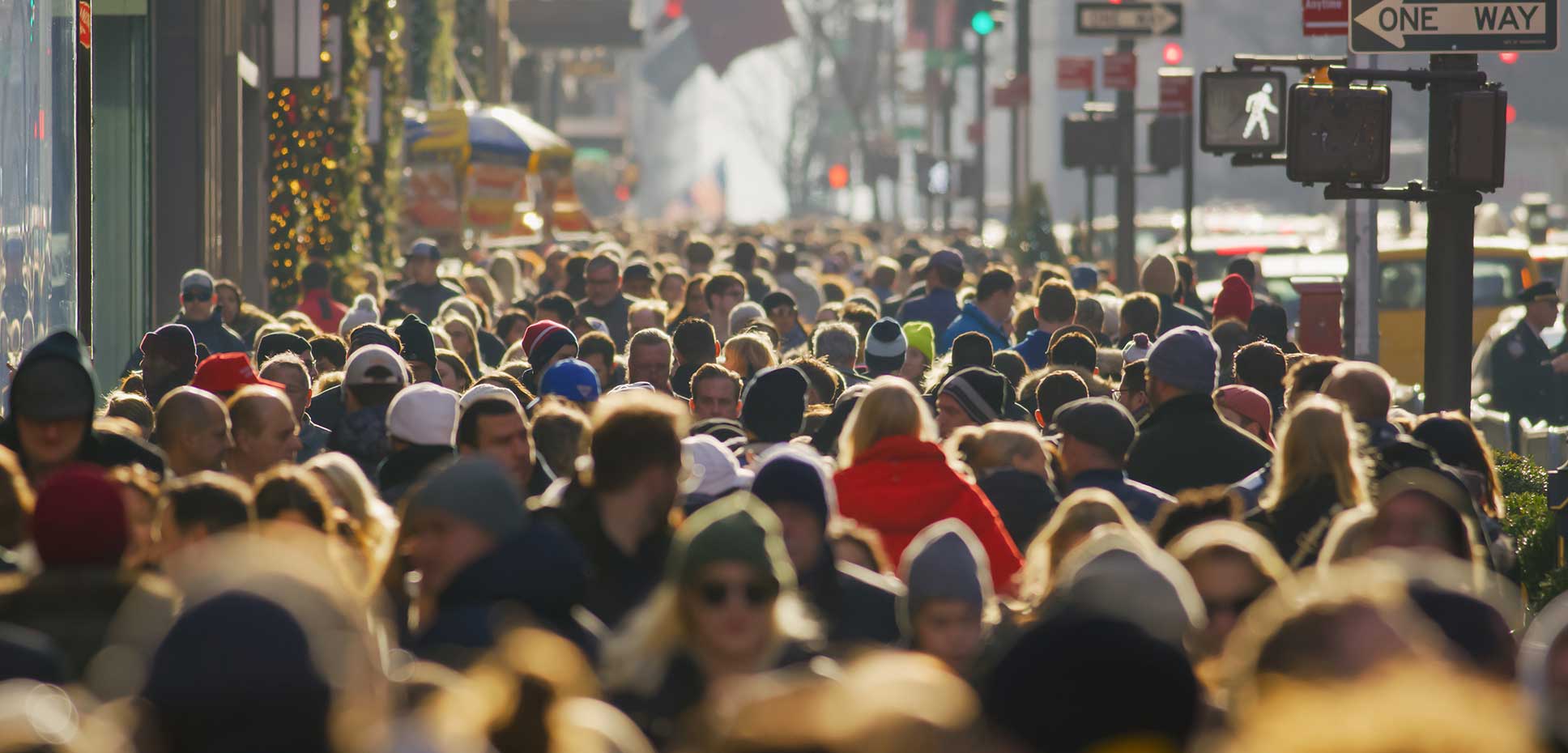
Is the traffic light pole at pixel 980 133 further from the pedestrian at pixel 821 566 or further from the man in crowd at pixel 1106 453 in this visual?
the pedestrian at pixel 821 566

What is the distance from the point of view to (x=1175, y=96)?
24.6m

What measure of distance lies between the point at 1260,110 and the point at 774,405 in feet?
18.9

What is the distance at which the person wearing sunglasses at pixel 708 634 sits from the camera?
508cm

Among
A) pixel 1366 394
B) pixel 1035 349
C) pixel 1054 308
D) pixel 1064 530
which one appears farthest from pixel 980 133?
pixel 1064 530

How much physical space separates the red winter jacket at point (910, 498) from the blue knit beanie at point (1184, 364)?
164cm

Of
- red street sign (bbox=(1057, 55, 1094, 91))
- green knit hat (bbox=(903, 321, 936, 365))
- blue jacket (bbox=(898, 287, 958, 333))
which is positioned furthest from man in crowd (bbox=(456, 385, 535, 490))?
red street sign (bbox=(1057, 55, 1094, 91))

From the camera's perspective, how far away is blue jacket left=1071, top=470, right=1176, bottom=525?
26.5 ft

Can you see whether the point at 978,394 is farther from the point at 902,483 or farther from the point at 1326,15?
the point at 1326,15

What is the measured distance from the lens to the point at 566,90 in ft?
295

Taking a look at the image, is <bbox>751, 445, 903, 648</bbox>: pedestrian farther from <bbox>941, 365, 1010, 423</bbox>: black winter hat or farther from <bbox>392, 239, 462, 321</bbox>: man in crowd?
<bbox>392, 239, 462, 321</bbox>: man in crowd

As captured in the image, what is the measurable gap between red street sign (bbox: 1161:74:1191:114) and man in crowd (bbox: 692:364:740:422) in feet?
48.1

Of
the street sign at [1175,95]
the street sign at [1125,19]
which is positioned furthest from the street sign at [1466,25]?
the street sign at [1175,95]

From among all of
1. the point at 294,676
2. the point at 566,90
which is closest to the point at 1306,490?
the point at 294,676

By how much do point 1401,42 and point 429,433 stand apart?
5.20 meters
